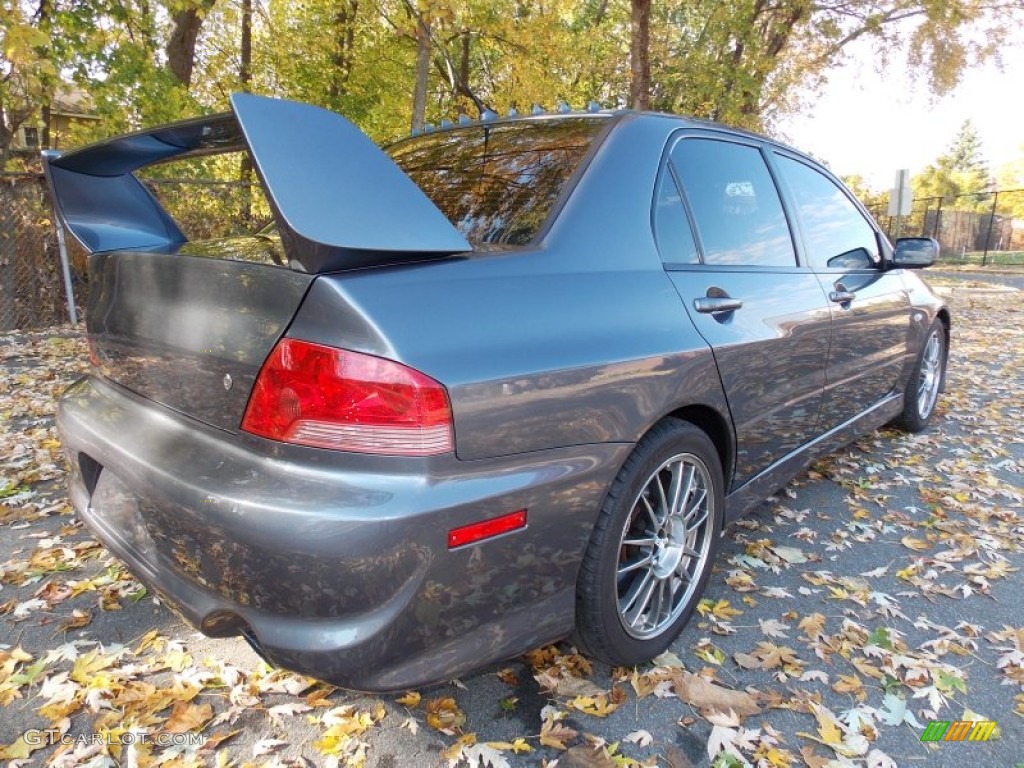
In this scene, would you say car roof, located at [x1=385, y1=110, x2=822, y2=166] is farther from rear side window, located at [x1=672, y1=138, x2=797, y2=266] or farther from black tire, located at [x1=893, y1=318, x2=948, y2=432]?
black tire, located at [x1=893, y1=318, x2=948, y2=432]

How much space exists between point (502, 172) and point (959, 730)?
2152mm

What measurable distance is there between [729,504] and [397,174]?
1716 mm

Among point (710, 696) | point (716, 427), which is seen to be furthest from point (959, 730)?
point (716, 427)

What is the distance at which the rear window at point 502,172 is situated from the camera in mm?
1945

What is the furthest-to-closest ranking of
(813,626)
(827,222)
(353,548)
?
(827,222) < (813,626) < (353,548)

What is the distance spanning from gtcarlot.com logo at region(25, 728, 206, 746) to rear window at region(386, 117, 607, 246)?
1.54 metres

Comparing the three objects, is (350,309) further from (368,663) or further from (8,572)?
(8,572)

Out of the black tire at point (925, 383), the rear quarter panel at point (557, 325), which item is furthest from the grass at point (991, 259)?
the rear quarter panel at point (557, 325)

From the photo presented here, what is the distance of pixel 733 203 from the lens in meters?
2.62

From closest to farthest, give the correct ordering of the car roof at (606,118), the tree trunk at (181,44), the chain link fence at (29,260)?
the car roof at (606,118) < the chain link fence at (29,260) < the tree trunk at (181,44)

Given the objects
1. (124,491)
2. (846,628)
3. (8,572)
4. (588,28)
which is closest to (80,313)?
(8,572)

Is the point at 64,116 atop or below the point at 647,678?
atop

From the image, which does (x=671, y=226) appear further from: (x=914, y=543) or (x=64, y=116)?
(x=64, y=116)

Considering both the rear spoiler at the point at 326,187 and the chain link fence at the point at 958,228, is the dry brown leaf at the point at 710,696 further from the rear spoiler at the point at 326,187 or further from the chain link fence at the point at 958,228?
the chain link fence at the point at 958,228
